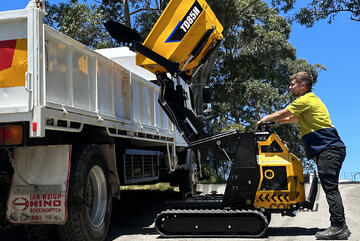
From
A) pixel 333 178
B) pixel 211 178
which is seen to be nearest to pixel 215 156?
pixel 333 178

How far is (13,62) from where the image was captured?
4.39 meters

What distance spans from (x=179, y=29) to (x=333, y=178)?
2.97 meters

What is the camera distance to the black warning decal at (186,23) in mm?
6145

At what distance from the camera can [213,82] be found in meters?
27.1

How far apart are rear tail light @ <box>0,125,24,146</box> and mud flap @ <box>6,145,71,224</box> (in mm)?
532

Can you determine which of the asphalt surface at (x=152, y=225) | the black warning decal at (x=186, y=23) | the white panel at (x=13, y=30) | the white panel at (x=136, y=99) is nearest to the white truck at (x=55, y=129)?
the white panel at (x=13, y=30)

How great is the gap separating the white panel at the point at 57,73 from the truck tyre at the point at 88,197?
75 centimetres

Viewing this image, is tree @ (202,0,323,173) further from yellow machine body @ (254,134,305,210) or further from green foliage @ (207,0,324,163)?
yellow machine body @ (254,134,305,210)

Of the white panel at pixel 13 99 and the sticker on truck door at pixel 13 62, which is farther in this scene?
the sticker on truck door at pixel 13 62

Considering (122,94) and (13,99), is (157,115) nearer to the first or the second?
(122,94)

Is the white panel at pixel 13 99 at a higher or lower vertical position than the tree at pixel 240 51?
lower

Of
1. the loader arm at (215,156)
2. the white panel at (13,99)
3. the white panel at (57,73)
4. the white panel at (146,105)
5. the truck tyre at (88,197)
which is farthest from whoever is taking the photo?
the white panel at (146,105)

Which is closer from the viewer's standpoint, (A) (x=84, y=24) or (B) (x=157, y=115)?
(B) (x=157, y=115)

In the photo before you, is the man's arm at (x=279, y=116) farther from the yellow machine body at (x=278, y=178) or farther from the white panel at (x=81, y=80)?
the white panel at (x=81, y=80)
